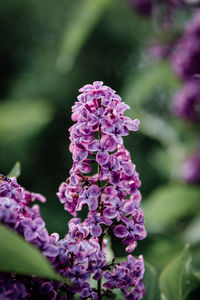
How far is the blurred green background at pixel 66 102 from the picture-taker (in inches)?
77.8

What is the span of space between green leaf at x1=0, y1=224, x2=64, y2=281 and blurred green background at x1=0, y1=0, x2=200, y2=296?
1.45 meters

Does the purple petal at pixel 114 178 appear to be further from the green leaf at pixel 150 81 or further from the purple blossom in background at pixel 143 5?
the purple blossom in background at pixel 143 5

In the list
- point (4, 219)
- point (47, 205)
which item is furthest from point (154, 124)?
point (47, 205)

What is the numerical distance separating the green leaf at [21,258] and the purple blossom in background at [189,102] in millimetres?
1274

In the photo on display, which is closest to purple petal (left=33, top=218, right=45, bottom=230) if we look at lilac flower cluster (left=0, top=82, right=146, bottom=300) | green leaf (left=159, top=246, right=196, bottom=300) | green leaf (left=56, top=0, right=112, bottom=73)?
lilac flower cluster (left=0, top=82, right=146, bottom=300)

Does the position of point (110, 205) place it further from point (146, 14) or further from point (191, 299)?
point (146, 14)

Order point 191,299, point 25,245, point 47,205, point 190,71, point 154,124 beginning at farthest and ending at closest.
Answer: point 47,205 < point 154,124 < point 190,71 < point 191,299 < point 25,245

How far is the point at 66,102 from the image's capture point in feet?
23.5

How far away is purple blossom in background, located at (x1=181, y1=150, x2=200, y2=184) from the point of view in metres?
1.93

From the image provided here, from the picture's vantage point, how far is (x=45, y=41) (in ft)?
27.0

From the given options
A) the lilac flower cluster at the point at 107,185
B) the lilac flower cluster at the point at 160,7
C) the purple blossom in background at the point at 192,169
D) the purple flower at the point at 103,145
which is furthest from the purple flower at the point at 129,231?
the purple blossom in background at the point at 192,169

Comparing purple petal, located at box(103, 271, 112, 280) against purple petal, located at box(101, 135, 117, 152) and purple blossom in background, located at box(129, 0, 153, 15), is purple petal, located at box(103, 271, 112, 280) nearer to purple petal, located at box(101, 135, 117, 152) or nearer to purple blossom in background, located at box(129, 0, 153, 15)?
purple petal, located at box(101, 135, 117, 152)

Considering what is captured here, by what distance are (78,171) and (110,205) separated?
0.26ft

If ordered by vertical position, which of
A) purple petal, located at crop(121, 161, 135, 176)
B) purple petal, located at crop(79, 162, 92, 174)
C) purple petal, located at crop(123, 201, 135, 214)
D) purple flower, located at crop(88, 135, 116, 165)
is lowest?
purple petal, located at crop(123, 201, 135, 214)
